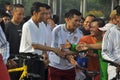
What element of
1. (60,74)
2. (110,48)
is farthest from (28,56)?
(110,48)

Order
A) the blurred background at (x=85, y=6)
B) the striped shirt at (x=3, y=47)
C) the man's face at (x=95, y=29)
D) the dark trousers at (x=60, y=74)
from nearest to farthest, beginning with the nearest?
the striped shirt at (x=3, y=47)
the man's face at (x=95, y=29)
the dark trousers at (x=60, y=74)
the blurred background at (x=85, y=6)

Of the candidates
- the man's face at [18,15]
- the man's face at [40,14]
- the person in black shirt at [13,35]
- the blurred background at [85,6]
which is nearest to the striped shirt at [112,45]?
the man's face at [40,14]

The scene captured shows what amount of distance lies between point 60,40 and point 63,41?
0.06 m

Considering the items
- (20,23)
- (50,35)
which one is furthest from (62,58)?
(20,23)

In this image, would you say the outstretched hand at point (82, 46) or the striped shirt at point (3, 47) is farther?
the outstretched hand at point (82, 46)

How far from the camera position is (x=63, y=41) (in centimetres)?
730

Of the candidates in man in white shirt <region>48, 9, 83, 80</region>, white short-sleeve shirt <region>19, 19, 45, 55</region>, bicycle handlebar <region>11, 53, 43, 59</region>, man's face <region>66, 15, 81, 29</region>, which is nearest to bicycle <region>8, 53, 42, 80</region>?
bicycle handlebar <region>11, 53, 43, 59</region>

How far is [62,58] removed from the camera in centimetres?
730

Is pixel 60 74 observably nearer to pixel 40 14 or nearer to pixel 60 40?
pixel 60 40

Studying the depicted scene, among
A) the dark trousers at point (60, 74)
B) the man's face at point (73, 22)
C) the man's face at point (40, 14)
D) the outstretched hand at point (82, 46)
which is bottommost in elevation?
the dark trousers at point (60, 74)

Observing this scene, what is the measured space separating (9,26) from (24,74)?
2072mm

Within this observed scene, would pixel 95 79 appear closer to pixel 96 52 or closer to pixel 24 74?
pixel 96 52

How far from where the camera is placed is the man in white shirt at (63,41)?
7305 mm

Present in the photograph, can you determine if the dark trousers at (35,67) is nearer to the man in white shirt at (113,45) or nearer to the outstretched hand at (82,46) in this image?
the outstretched hand at (82,46)
